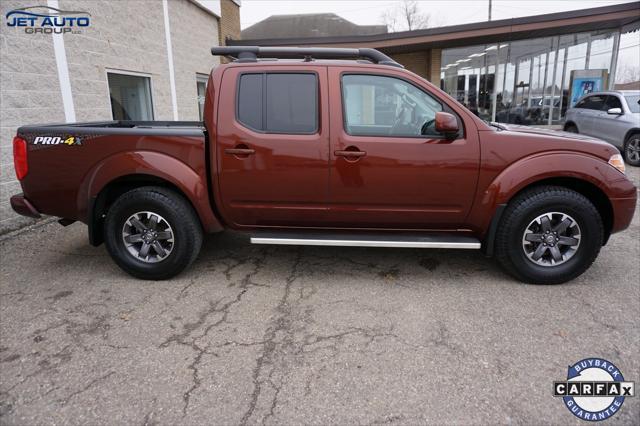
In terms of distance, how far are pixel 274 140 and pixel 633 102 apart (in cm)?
1031

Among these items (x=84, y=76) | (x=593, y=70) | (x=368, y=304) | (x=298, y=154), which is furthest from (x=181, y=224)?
(x=593, y=70)

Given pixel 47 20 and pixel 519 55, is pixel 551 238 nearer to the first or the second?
pixel 47 20

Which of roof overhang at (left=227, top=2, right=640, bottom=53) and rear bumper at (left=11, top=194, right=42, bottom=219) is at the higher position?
roof overhang at (left=227, top=2, right=640, bottom=53)

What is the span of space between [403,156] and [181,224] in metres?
2.09

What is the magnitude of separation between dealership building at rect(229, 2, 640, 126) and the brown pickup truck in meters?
10.5

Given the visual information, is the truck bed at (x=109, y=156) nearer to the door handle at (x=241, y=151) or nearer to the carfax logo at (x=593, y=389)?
the door handle at (x=241, y=151)

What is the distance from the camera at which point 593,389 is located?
8.25 feet

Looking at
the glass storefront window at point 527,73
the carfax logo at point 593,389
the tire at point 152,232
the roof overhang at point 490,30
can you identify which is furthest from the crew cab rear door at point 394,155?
the glass storefront window at point 527,73

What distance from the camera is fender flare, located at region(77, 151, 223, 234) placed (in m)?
3.75

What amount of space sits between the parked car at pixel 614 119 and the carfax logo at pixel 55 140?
1105 cm

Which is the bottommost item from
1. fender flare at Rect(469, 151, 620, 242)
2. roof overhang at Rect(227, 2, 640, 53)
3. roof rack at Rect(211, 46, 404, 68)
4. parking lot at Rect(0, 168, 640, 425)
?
parking lot at Rect(0, 168, 640, 425)

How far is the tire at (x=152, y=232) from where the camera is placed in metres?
3.82

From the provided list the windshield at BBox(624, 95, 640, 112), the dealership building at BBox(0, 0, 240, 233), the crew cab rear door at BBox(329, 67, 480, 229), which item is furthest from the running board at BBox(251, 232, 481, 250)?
the windshield at BBox(624, 95, 640, 112)

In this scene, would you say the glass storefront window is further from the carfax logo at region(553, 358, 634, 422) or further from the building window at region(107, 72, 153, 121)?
the carfax logo at region(553, 358, 634, 422)
